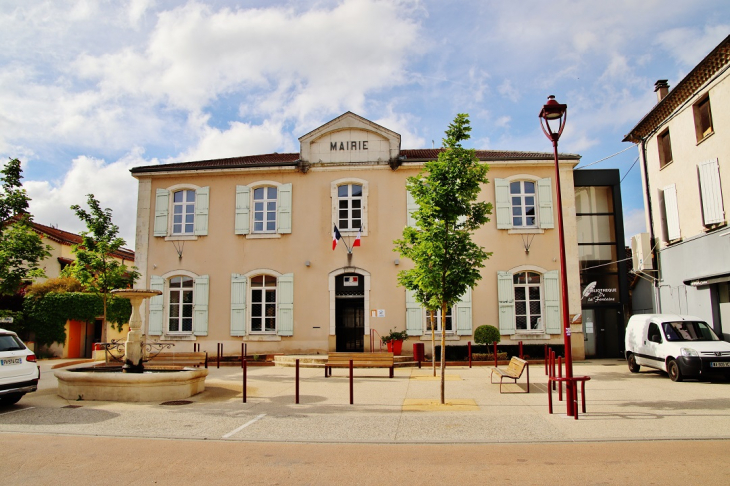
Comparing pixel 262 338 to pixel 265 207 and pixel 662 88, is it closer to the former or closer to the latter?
pixel 265 207

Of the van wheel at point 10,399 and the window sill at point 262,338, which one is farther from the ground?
the window sill at point 262,338

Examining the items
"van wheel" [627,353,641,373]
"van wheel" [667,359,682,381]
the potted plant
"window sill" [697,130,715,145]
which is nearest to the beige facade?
the potted plant

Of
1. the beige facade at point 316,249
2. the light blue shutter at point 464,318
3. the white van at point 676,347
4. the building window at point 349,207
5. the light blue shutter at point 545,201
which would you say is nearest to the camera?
the white van at point 676,347

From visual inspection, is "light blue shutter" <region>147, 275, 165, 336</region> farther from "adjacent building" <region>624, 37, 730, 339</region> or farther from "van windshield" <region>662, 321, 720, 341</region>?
"adjacent building" <region>624, 37, 730, 339</region>

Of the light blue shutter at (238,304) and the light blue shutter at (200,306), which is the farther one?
the light blue shutter at (200,306)

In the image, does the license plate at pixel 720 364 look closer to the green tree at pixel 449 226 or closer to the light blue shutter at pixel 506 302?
the green tree at pixel 449 226

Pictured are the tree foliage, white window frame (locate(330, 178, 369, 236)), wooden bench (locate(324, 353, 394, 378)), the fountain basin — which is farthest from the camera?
the tree foliage

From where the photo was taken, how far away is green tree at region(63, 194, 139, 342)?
659 inches

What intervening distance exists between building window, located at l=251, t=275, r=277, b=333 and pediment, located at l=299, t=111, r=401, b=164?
469cm

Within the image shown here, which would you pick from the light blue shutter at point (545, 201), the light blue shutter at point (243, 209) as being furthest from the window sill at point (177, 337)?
the light blue shutter at point (545, 201)

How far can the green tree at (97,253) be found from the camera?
16750 mm

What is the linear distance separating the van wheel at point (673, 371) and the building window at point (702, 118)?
674 cm

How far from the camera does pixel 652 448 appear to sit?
272 inches

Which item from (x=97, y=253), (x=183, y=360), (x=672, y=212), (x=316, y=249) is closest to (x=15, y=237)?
(x=97, y=253)
